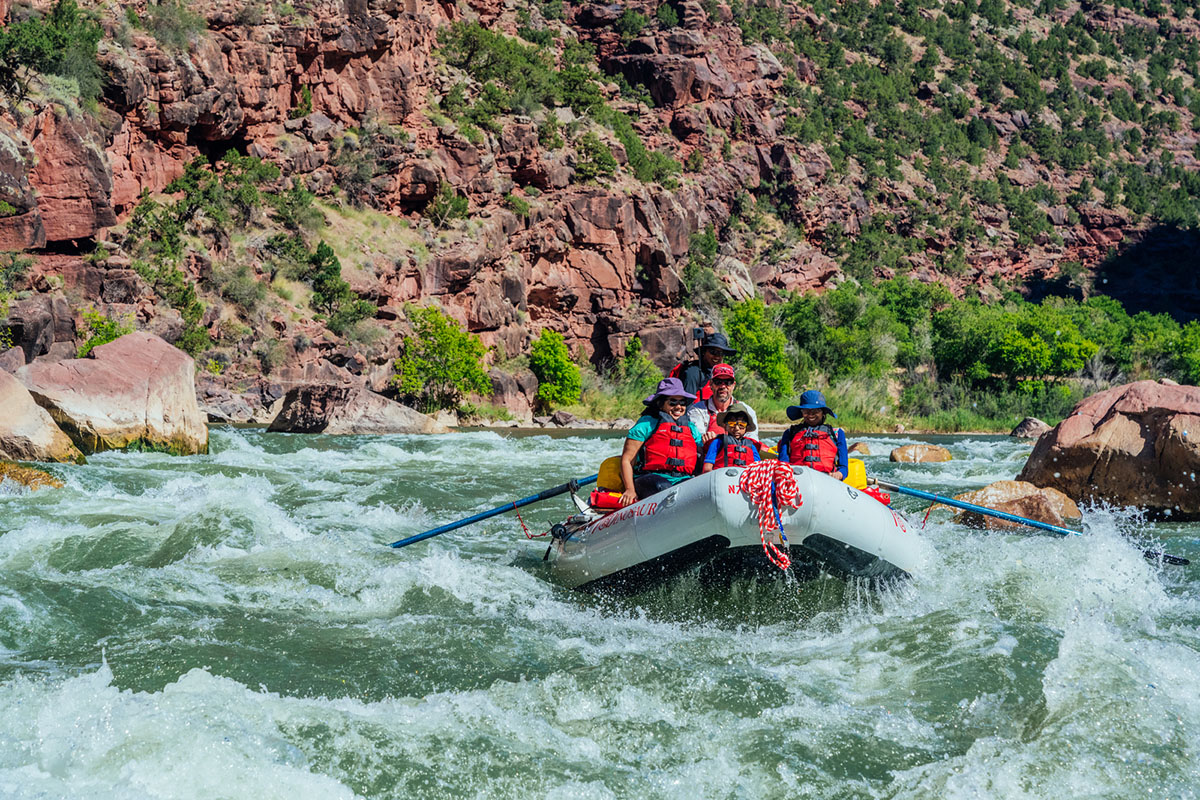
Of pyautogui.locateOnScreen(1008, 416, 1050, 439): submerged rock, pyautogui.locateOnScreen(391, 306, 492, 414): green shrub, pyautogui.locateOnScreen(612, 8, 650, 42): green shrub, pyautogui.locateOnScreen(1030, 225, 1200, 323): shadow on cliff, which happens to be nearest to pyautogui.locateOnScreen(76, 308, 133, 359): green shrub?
pyautogui.locateOnScreen(391, 306, 492, 414): green shrub

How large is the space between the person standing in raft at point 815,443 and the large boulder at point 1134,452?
513 cm

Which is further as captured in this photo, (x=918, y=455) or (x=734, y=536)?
(x=918, y=455)

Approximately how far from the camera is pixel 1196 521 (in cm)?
966

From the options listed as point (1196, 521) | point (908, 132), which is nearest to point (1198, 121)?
point (908, 132)

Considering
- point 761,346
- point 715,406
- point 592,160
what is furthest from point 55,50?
point 761,346

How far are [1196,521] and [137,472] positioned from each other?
38.3 feet

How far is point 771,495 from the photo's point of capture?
529 cm

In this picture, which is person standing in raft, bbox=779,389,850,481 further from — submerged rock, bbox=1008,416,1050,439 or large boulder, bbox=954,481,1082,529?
submerged rock, bbox=1008,416,1050,439

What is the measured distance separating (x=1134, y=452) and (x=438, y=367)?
2757cm

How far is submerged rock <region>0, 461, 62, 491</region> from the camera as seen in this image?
8.85 metres

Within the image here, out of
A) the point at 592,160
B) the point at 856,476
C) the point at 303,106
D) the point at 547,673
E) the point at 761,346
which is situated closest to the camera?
the point at 547,673

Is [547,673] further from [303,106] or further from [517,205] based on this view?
[517,205]

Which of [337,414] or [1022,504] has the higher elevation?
[1022,504]

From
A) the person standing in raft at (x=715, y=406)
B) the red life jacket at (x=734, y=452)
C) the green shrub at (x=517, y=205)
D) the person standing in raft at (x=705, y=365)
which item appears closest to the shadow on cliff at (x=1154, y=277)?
the green shrub at (x=517, y=205)
